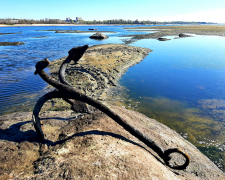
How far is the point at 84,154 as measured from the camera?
2.43m

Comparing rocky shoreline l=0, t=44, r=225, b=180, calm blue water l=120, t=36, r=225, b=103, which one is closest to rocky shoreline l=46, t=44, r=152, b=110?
calm blue water l=120, t=36, r=225, b=103

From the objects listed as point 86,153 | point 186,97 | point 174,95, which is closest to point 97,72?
point 174,95

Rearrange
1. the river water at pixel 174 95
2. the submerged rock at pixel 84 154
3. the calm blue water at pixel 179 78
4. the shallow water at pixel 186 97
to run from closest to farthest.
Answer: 1. the submerged rock at pixel 84 154
2. the shallow water at pixel 186 97
3. the river water at pixel 174 95
4. the calm blue water at pixel 179 78

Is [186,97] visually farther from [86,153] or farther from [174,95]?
[86,153]

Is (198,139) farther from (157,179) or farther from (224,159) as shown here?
(157,179)

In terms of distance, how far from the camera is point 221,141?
4.48m

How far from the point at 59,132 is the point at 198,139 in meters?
4.35

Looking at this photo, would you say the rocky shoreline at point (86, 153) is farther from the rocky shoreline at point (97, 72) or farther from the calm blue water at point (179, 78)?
the calm blue water at point (179, 78)

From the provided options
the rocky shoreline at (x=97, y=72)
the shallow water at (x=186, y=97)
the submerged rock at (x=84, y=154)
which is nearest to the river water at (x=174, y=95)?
the shallow water at (x=186, y=97)

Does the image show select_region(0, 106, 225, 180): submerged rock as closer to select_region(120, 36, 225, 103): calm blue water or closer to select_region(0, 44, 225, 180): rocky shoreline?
select_region(0, 44, 225, 180): rocky shoreline

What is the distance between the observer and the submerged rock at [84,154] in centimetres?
210

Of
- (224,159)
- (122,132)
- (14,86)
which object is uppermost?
(122,132)

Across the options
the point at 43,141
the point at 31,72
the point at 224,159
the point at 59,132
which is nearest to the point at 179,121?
the point at 224,159

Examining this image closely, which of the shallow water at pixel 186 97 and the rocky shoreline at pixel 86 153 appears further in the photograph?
the shallow water at pixel 186 97
